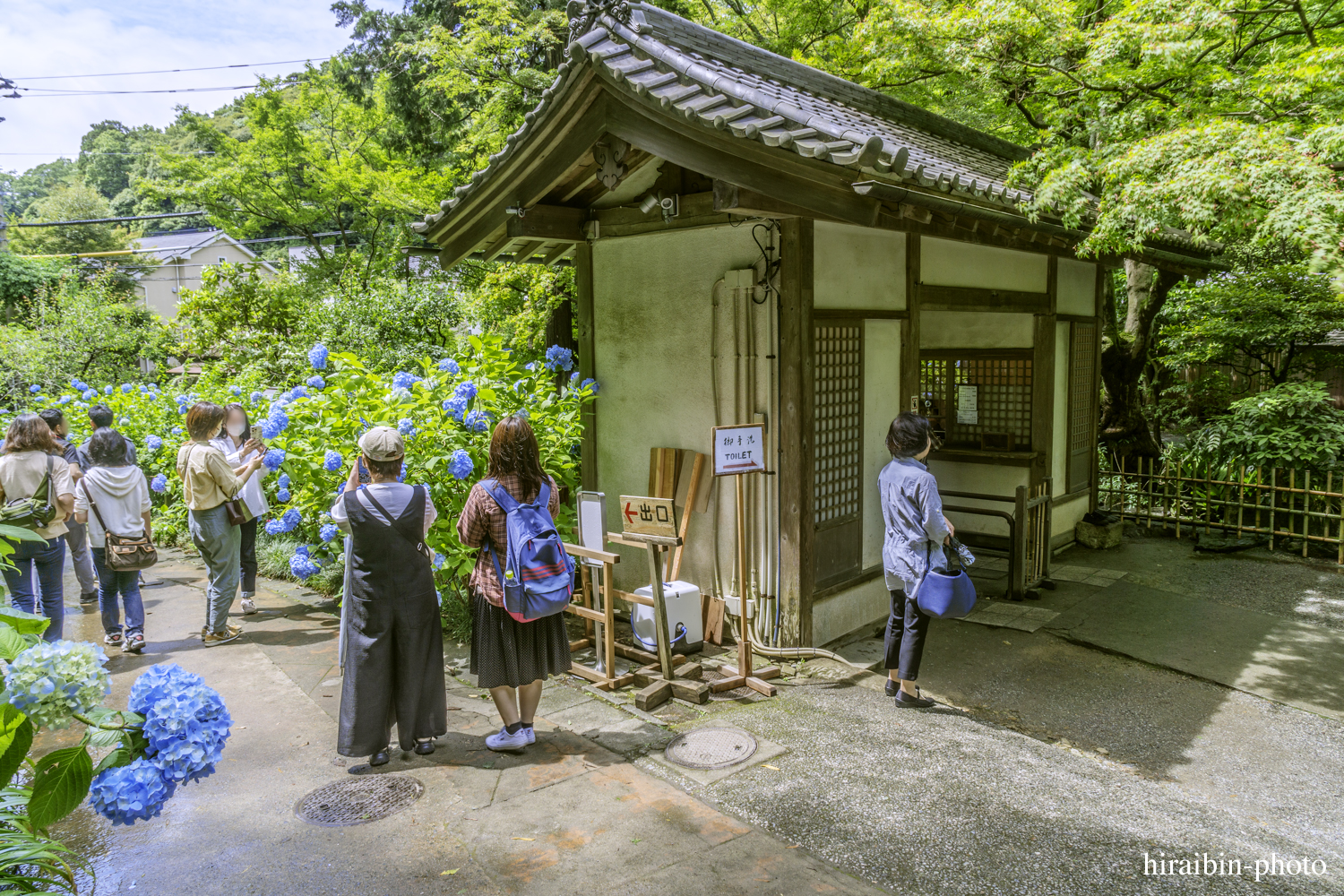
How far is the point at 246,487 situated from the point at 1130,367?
12.3 meters

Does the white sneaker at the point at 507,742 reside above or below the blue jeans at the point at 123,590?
below

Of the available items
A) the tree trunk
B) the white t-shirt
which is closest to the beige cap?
the white t-shirt

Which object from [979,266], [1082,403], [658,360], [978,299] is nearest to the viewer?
[658,360]

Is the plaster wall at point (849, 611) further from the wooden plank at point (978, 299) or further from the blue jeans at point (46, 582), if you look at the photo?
the blue jeans at point (46, 582)

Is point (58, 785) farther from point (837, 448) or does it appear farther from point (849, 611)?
point (849, 611)

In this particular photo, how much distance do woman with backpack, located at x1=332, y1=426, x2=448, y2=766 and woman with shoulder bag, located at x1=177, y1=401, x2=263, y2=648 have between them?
268 centimetres

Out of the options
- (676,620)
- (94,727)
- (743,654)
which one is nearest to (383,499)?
(94,727)

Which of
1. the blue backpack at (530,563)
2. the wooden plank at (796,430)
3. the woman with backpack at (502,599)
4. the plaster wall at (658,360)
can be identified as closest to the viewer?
the blue backpack at (530,563)

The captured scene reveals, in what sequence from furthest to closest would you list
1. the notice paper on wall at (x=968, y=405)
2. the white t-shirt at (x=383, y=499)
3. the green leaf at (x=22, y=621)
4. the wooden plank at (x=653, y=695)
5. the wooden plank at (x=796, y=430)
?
the notice paper on wall at (x=968, y=405), the wooden plank at (x=796, y=430), the wooden plank at (x=653, y=695), the white t-shirt at (x=383, y=499), the green leaf at (x=22, y=621)

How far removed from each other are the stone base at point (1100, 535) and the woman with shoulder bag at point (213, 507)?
9149 millimetres

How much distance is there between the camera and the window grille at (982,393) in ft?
31.1

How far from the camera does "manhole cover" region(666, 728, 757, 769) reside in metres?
4.61

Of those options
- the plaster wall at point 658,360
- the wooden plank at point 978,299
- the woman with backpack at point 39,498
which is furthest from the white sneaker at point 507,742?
the wooden plank at point 978,299

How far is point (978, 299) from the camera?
27.2ft
